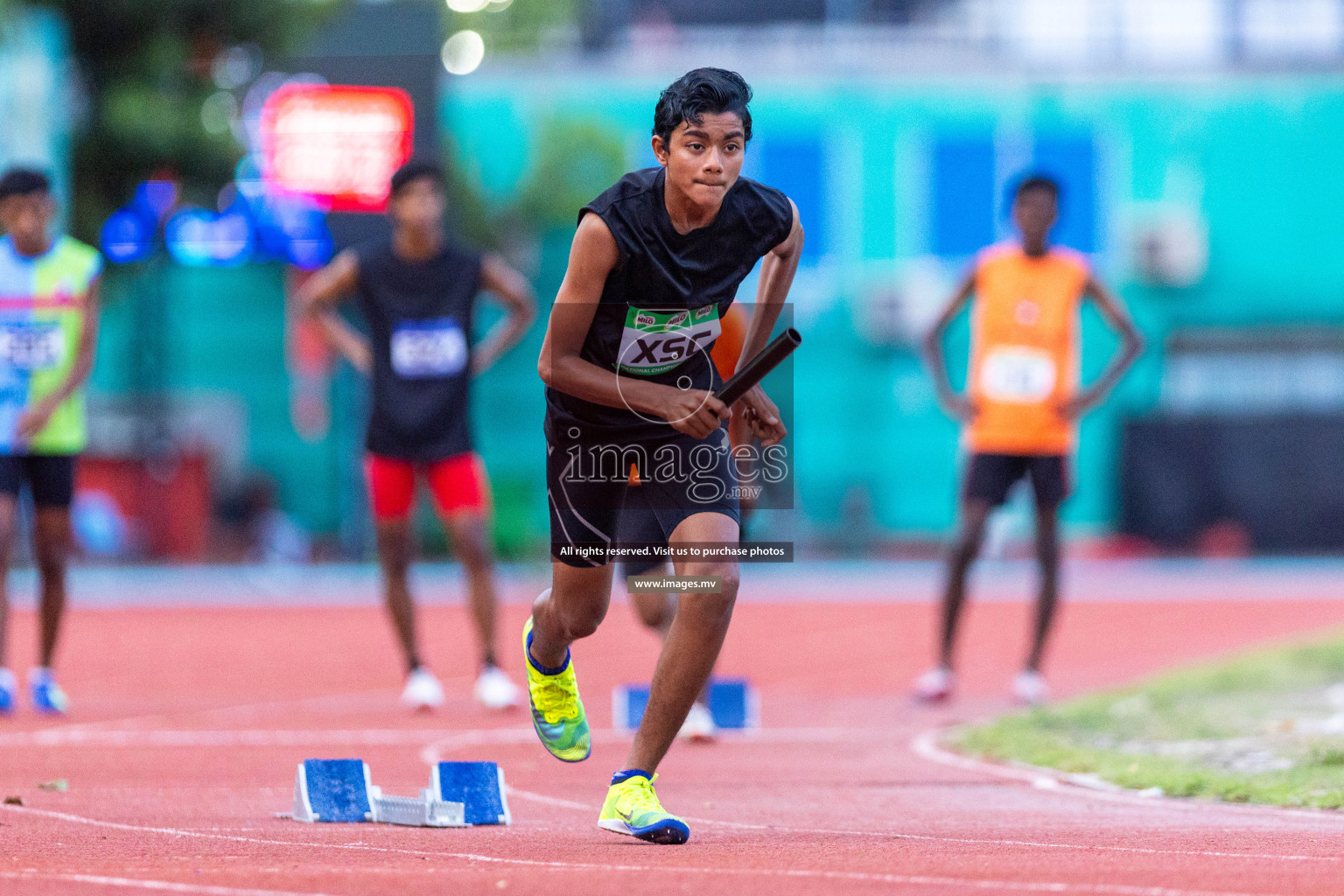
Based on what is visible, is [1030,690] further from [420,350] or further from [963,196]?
[963,196]

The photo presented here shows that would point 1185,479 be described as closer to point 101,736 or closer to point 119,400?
point 119,400

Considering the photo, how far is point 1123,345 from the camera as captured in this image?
30.4 ft

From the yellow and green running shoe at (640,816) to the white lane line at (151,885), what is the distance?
1.06m

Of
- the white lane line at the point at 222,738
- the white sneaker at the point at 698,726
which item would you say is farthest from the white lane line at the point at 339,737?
the white sneaker at the point at 698,726

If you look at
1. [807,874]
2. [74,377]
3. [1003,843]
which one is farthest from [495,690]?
[807,874]

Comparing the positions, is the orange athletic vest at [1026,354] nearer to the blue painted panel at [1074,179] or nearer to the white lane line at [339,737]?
the white lane line at [339,737]

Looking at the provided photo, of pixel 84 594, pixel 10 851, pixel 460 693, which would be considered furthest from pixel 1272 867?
pixel 84 594

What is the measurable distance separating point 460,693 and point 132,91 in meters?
15.0

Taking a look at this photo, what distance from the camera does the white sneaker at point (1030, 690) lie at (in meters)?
8.91

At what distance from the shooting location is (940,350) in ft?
31.0

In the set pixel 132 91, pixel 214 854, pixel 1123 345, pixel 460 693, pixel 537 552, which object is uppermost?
pixel 132 91

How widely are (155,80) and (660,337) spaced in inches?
768

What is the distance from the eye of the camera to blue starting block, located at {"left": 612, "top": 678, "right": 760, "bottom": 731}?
7.87 metres

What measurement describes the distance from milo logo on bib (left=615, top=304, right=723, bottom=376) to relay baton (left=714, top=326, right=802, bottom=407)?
0.22 metres
